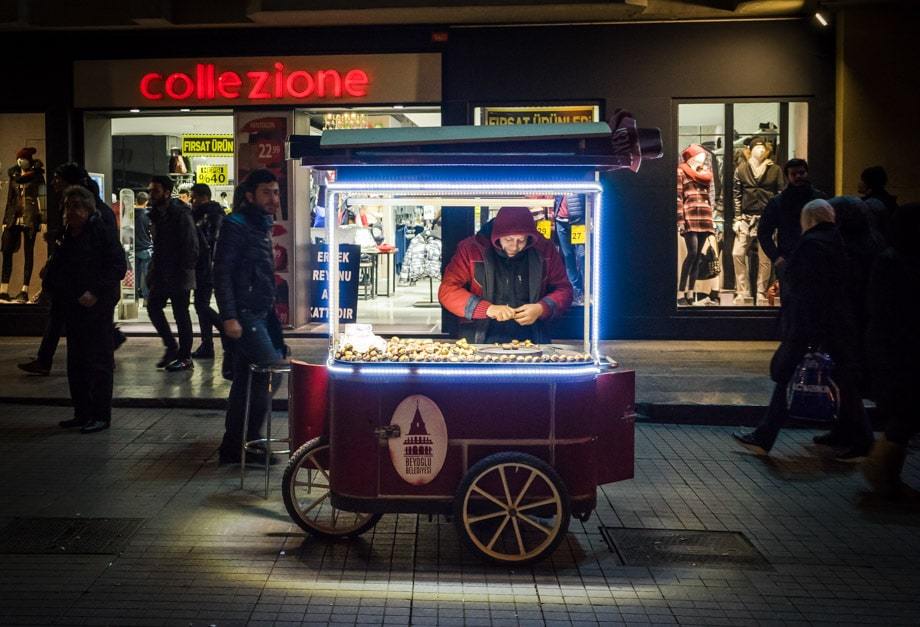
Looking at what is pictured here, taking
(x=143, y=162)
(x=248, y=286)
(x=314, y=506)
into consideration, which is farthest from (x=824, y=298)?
(x=143, y=162)

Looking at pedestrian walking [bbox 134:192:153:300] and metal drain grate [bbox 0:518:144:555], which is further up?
pedestrian walking [bbox 134:192:153:300]

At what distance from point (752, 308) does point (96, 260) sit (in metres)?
8.53

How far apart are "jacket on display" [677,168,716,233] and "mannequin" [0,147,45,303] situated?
8.81 metres

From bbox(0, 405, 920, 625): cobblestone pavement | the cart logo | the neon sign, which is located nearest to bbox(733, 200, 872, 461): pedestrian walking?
bbox(0, 405, 920, 625): cobblestone pavement

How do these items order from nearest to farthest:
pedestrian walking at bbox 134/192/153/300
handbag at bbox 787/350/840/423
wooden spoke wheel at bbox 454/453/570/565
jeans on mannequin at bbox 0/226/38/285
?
wooden spoke wheel at bbox 454/453/570/565, handbag at bbox 787/350/840/423, jeans on mannequin at bbox 0/226/38/285, pedestrian walking at bbox 134/192/153/300

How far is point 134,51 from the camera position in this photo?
47.8ft

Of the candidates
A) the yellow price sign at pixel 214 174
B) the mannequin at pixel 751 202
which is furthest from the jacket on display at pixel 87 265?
Answer: the mannequin at pixel 751 202

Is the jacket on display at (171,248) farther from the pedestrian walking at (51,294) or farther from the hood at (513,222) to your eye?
the hood at (513,222)

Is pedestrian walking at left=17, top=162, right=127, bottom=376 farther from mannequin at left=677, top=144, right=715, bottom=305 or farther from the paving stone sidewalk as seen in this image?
mannequin at left=677, top=144, right=715, bottom=305

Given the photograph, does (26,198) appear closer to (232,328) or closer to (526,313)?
(232,328)

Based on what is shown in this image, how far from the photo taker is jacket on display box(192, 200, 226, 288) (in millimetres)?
12305

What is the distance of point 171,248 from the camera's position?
12109 mm

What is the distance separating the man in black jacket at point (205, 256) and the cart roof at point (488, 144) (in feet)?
21.5

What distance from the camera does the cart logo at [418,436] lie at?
5.79 m
